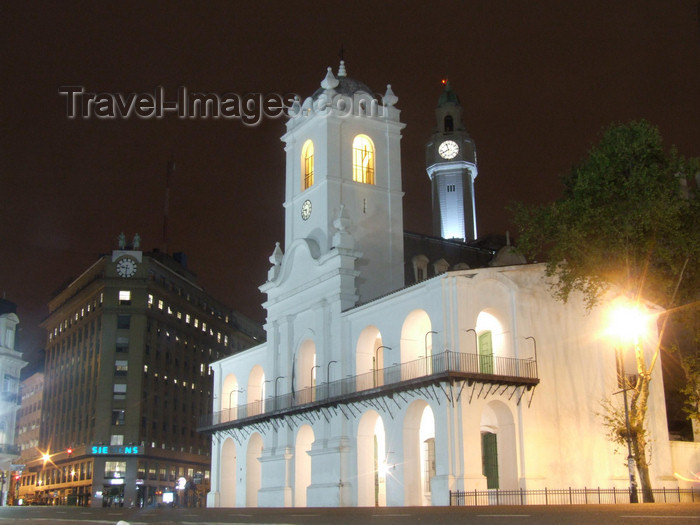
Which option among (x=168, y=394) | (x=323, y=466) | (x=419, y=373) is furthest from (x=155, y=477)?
(x=419, y=373)

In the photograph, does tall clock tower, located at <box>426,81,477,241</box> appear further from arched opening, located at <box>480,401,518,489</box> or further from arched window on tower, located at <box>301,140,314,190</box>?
arched opening, located at <box>480,401,518,489</box>

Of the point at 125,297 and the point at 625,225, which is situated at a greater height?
the point at 125,297

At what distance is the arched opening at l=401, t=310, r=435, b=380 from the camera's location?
38.9 meters

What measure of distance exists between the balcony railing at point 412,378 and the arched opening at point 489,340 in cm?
7

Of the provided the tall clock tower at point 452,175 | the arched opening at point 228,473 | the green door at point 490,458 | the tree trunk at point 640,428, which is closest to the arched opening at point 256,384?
the arched opening at point 228,473

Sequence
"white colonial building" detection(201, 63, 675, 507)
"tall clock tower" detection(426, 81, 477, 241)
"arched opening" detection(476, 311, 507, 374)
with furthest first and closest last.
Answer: "tall clock tower" detection(426, 81, 477, 241) → "arched opening" detection(476, 311, 507, 374) → "white colonial building" detection(201, 63, 675, 507)

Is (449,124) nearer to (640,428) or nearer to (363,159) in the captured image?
(363,159)

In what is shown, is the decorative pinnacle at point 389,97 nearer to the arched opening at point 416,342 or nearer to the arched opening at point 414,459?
the arched opening at point 416,342

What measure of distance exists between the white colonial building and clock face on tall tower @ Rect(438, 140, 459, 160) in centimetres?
2667

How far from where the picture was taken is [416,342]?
40094 mm

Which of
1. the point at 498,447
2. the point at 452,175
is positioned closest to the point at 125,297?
the point at 452,175

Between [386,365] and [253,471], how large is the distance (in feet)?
51.1

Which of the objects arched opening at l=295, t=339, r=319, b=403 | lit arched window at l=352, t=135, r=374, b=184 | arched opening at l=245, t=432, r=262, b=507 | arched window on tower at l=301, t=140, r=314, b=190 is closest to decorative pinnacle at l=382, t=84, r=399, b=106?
lit arched window at l=352, t=135, r=374, b=184

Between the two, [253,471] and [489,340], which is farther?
[253,471]
